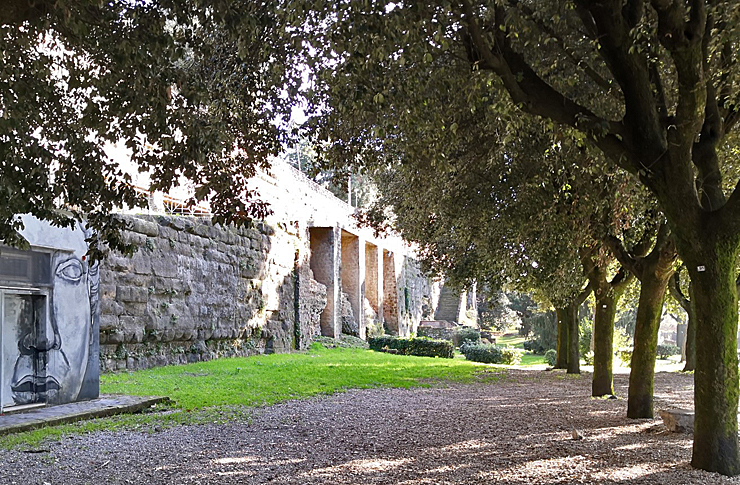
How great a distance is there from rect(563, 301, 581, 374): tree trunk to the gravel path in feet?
26.8

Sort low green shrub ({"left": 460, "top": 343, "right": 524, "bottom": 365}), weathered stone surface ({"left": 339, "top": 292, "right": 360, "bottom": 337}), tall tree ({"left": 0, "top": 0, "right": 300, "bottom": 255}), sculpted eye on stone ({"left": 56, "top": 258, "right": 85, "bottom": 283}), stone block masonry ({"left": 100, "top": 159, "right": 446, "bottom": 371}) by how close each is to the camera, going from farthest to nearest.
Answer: weathered stone surface ({"left": 339, "top": 292, "right": 360, "bottom": 337}) < low green shrub ({"left": 460, "top": 343, "right": 524, "bottom": 365}) < stone block masonry ({"left": 100, "top": 159, "right": 446, "bottom": 371}) < sculpted eye on stone ({"left": 56, "top": 258, "right": 85, "bottom": 283}) < tall tree ({"left": 0, "top": 0, "right": 300, "bottom": 255})

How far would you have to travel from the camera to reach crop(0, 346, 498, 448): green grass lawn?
8.66 metres

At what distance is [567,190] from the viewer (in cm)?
1038

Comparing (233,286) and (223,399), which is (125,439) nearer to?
(223,399)

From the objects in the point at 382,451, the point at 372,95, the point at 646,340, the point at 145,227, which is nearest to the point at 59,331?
the point at 382,451

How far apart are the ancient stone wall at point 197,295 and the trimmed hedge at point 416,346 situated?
5399mm

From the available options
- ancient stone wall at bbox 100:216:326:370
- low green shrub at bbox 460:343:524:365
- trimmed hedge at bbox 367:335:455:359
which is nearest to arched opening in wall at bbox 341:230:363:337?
trimmed hedge at bbox 367:335:455:359

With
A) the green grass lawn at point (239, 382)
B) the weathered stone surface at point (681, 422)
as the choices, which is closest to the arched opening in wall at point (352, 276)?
the green grass lawn at point (239, 382)

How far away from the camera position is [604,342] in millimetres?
11781

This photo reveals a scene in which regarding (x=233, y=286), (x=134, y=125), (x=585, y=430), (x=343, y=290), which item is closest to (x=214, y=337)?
(x=233, y=286)

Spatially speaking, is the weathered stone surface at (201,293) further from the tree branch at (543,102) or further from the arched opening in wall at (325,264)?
the tree branch at (543,102)

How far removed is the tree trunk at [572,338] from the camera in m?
18.8

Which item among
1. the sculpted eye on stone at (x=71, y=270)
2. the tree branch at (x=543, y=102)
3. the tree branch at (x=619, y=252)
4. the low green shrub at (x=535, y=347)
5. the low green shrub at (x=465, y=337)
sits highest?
the tree branch at (x=543, y=102)

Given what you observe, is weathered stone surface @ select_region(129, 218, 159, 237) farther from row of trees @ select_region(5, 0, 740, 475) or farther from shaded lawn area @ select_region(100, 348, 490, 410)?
row of trees @ select_region(5, 0, 740, 475)
